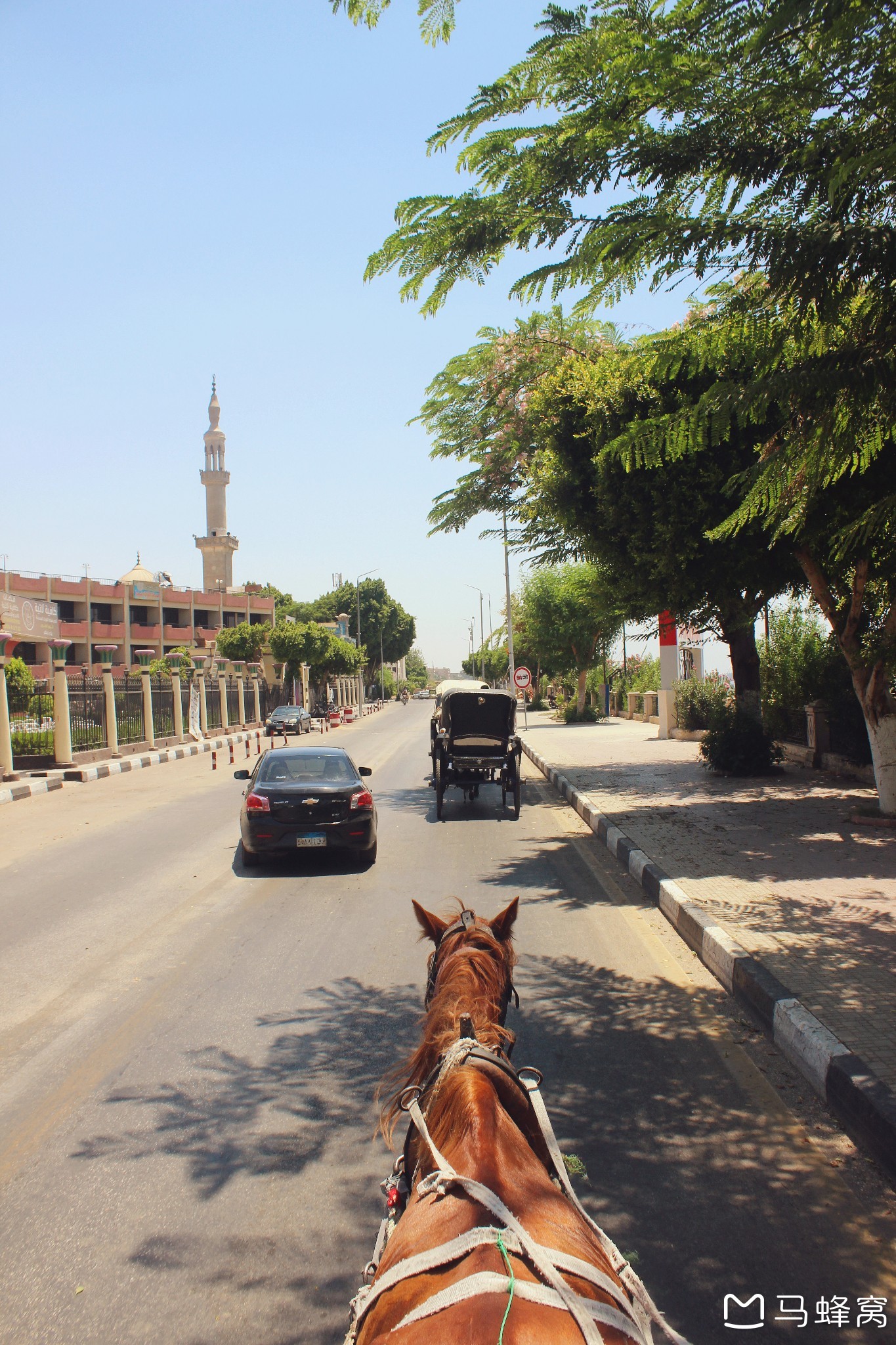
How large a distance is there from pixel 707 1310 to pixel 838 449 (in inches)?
147

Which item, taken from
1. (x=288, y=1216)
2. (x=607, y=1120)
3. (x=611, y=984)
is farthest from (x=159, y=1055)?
(x=611, y=984)

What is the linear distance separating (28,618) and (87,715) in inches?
138

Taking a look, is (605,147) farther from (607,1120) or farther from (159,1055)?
(159,1055)

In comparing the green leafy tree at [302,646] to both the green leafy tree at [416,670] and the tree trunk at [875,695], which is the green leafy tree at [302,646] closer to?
the tree trunk at [875,695]

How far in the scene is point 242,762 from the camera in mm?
24969

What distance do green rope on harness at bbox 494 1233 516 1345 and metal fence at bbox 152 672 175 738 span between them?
1157 inches

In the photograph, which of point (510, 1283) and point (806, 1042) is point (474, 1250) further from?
point (806, 1042)

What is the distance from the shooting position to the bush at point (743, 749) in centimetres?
1549

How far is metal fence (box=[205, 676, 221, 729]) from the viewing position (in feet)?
121

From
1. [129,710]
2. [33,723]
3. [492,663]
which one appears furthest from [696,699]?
[492,663]

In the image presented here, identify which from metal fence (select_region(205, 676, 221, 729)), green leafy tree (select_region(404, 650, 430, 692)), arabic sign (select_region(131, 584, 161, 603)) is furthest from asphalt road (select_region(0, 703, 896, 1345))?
green leafy tree (select_region(404, 650, 430, 692))

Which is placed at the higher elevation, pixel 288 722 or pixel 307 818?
pixel 288 722

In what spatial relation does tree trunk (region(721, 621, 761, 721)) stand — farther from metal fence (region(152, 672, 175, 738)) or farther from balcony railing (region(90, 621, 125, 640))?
balcony railing (region(90, 621, 125, 640))

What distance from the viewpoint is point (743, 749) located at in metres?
15.5
